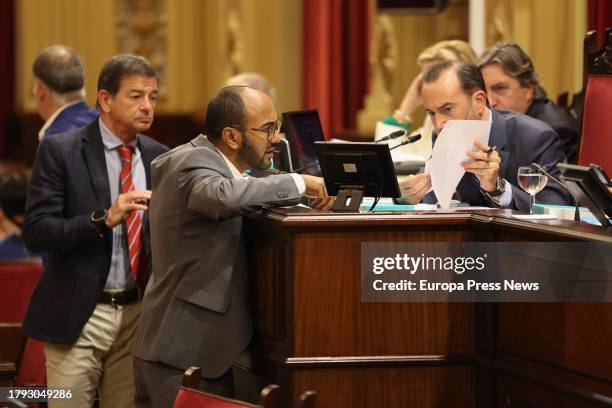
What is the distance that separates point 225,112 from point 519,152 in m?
1.11

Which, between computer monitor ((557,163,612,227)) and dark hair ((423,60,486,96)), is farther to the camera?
dark hair ((423,60,486,96))

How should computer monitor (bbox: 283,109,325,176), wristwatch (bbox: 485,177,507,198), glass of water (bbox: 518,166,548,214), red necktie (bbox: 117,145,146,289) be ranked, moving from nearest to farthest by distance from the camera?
glass of water (bbox: 518,166,548,214) → wristwatch (bbox: 485,177,507,198) → red necktie (bbox: 117,145,146,289) → computer monitor (bbox: 283,109,325,176)

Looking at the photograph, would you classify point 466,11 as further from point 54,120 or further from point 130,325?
point 130,325

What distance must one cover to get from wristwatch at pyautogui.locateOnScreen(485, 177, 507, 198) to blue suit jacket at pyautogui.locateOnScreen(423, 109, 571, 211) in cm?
18

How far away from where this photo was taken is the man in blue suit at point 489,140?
12.8 ft

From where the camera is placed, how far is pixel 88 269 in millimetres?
4152

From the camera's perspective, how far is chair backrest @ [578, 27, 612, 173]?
4.59 metres

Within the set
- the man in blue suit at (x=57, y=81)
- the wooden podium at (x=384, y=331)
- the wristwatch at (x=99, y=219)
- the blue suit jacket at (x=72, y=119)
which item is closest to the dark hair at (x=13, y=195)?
the man in blue suit at (x=57, y=81)

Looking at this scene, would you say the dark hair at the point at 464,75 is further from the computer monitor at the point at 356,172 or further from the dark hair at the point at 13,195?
the dark hair at the point at 13,195

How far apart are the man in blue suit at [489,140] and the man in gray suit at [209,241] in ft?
1.88

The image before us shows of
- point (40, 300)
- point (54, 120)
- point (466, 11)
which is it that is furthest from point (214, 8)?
point (40, 300)

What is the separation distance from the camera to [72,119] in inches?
195

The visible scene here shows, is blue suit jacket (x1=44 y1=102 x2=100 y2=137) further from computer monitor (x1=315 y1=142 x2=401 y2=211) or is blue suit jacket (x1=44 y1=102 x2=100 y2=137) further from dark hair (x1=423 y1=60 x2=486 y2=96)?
computer monitor (x1=315 y1=142 x2=401 y2=211)

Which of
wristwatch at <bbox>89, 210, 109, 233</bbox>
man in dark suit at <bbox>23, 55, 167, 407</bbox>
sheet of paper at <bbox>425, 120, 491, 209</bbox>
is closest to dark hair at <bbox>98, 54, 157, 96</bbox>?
man in dark suit at <bbox>23, 55, 167, 407</bbox>
